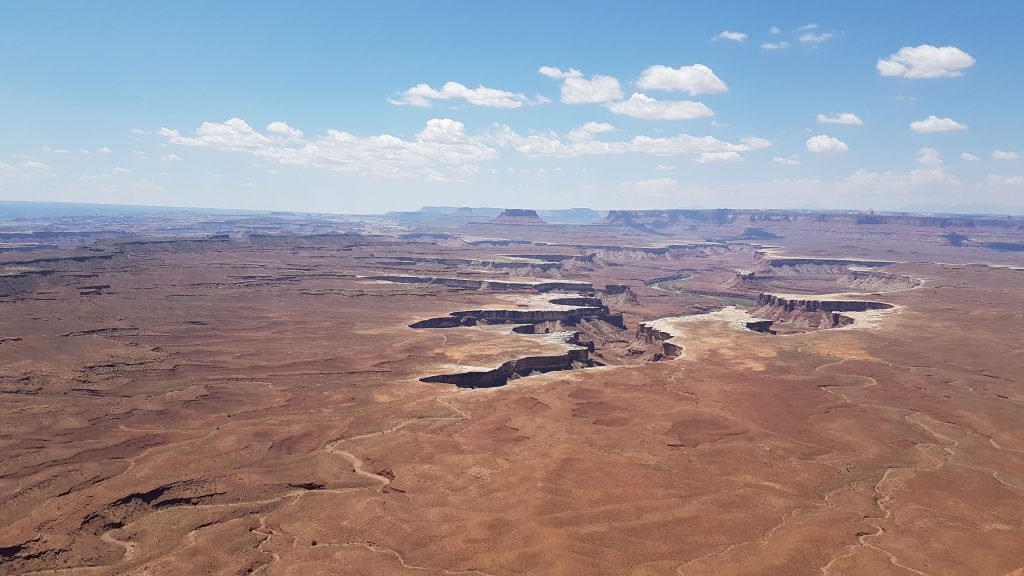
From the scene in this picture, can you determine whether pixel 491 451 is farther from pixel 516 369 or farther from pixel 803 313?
pixel 803 313

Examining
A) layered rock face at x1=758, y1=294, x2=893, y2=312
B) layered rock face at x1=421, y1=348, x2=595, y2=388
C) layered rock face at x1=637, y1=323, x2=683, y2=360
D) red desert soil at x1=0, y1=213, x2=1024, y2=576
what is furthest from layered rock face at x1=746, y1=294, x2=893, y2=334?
layered rock face at x1=421, y1=348, x2=595, y2=388

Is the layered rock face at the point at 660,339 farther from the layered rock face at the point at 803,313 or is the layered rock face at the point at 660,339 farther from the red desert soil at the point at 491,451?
the layered rock face at the point at 803,313

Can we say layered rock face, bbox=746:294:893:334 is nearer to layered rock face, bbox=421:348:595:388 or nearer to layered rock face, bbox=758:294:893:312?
layered rock face, bbox=758:294:893:312

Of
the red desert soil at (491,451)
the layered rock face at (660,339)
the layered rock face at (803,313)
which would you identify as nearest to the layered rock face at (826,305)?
the layered rock face at (803,313)

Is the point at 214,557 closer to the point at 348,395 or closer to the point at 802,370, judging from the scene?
the point at 348,395

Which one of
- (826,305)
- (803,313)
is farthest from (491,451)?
(826,305)

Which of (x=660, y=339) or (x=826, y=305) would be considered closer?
(x=660, y=339)

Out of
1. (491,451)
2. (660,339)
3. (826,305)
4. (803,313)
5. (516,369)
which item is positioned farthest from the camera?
(826,305)

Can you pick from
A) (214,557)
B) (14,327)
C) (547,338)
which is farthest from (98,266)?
(214,557)

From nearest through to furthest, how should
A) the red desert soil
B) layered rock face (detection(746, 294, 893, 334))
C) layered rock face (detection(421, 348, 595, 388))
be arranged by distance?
the red desert soil, layered rock face (detection(421, 348, 595, 388)), layered rock face (detection(746, 294, 893, 334))
